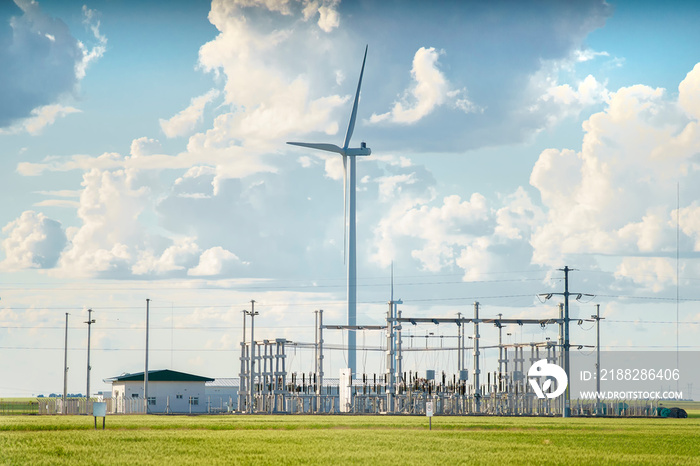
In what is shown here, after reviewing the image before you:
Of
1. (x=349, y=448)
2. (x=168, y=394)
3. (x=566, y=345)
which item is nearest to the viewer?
(x=349, y=448)

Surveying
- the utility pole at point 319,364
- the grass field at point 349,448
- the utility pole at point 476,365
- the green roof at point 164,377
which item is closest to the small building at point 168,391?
the green roof at point 164,377

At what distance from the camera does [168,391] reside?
103 metres

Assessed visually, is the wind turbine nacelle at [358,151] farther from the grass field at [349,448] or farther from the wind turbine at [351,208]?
the grass field at [349,448]

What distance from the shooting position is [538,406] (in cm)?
9344

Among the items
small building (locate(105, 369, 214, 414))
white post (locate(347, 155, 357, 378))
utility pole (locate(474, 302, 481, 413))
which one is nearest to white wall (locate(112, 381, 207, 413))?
small building (locate(105, 369, 214, 414))

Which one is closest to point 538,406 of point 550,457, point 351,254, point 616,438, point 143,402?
point 351,254

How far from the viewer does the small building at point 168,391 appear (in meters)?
102

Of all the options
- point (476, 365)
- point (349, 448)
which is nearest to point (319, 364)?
point (476, 365)

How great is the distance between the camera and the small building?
102 m

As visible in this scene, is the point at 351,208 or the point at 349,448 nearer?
the point at 349,448

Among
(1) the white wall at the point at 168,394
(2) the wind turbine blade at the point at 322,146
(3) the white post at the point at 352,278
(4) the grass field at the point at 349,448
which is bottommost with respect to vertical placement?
(1) the white wall at the point at 168,394

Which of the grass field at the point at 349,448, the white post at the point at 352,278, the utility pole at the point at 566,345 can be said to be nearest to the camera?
the grass field at the point at 349,448

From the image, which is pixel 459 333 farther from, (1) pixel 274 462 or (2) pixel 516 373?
(1) pixel 274 462

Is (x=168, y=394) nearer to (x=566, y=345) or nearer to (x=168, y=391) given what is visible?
(x=168, y=391)
